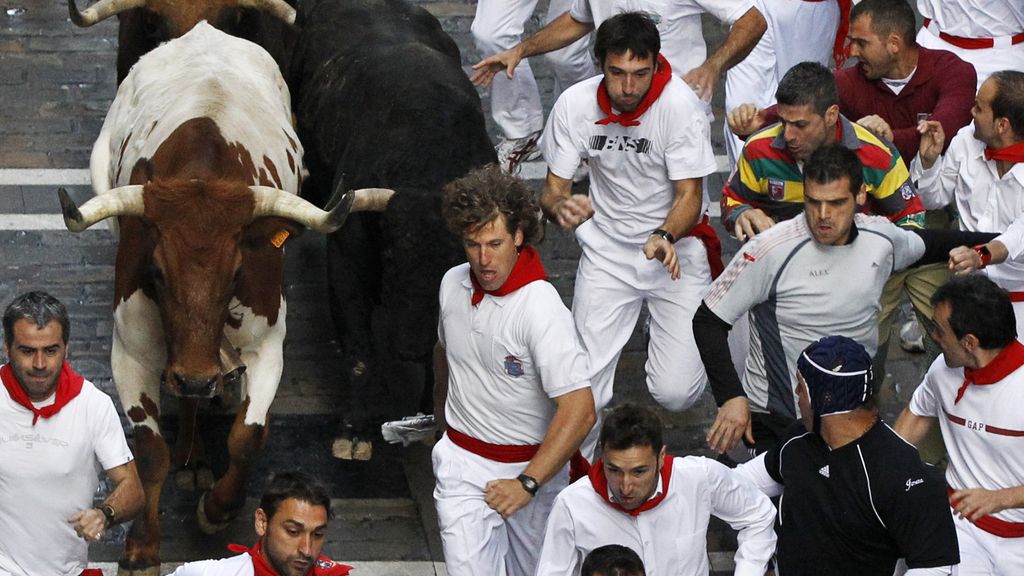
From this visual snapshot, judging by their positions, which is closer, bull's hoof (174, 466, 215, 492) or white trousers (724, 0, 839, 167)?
bull's hoof (174, 466, 215, 492)

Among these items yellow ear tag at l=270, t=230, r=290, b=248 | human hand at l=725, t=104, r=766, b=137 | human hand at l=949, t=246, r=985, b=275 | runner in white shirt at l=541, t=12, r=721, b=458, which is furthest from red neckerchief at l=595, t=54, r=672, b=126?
human hand at l=949, t=246, r=985, b=275

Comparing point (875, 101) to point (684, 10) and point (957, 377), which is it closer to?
point (684, 10)

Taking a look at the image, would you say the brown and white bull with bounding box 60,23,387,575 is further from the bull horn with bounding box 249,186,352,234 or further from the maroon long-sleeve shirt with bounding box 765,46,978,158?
the maroon long-sleeve shirt with bounding box 765,46,978,158

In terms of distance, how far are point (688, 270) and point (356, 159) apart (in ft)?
6.20

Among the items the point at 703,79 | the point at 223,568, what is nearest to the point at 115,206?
the point at 223,568

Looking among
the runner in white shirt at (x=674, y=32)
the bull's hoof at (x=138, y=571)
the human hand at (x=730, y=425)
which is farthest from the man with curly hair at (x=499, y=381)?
the runner in white shirt at (x=674, y=32)

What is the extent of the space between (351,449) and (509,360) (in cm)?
227

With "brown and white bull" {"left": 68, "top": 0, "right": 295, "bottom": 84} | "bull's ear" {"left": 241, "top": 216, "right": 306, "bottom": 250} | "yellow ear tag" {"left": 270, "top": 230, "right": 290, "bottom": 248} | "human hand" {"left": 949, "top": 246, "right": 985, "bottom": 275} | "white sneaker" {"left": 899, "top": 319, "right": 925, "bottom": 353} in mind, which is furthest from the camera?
"brown and white bull" {"left": 68, "top": 0, "right": 295, "bottom": 84}

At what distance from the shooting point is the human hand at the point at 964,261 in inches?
310

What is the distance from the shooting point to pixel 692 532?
23.0 feet

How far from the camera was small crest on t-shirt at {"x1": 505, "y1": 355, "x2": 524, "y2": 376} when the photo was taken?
24.9ft

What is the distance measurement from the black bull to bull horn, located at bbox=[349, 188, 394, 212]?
0.05 metres

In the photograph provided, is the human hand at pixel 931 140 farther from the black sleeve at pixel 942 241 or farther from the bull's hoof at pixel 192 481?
the bull's hoof at pixel 192 481

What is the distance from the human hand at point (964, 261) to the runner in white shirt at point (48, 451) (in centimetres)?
362
